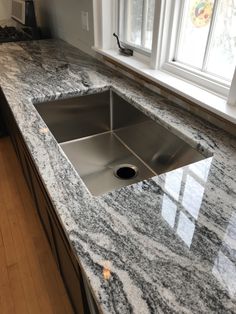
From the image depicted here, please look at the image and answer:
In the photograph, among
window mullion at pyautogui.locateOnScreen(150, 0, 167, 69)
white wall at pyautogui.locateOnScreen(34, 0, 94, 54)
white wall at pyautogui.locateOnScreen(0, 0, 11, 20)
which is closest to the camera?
window mullion at pyautogui.locateOnScreen(150, 0, 167, 69)

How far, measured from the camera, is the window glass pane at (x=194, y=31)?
107 cm

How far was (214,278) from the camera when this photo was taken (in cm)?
49

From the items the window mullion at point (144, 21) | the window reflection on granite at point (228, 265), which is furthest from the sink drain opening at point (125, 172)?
A: the window mullion at point (144, 21)

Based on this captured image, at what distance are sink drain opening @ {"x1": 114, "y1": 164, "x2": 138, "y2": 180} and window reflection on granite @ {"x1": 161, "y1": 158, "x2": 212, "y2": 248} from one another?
42cm

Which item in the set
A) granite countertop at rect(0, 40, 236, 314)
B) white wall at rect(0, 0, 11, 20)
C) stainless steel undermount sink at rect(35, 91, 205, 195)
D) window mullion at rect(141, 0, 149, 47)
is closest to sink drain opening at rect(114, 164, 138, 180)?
stainless steel undermount sink at rect(35, 91, 205, 195)

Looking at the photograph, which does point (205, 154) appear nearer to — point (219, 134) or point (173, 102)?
point (219, 134)

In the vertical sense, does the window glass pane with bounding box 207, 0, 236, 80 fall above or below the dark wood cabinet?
above

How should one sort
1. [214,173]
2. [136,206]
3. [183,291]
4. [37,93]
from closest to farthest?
[183,291] < [136,206] < [214,173] < [37,93]

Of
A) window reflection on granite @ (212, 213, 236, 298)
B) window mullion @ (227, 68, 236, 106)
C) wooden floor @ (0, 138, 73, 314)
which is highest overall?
window mullion @ (227, 68, 236, 106)

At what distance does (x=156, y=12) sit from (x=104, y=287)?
1171mm

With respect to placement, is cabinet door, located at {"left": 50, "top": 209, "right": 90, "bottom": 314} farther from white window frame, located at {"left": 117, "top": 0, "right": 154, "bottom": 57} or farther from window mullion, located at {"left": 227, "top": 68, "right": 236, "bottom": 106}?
white window frame, located at {"left": 117, "top": 0, "right": 154, "bottom": 57}

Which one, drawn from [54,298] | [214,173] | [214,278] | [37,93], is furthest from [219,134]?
[54,298]

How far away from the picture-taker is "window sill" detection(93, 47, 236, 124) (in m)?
0.94

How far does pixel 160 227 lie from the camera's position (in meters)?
0.60
